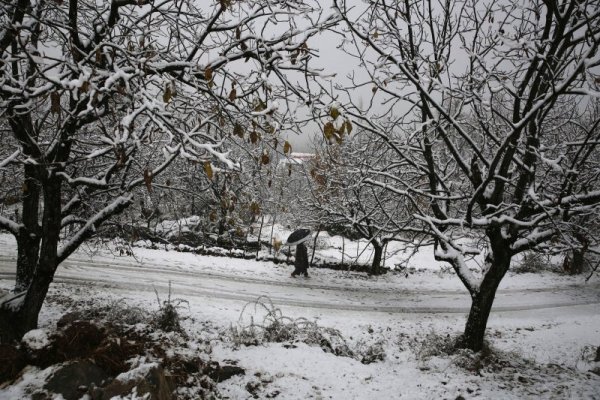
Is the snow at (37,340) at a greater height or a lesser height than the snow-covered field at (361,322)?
greater

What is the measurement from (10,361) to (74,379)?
823 mm

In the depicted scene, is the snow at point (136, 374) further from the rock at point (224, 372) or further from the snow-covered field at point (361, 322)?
the rock at point (224, 372)

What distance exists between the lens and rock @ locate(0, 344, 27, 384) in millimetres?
3363

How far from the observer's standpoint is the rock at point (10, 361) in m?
3.36

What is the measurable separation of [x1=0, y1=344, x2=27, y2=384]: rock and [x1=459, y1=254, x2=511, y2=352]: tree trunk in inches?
253

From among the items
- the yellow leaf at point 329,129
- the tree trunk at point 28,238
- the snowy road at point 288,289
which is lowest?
the snowy road at point 288,289

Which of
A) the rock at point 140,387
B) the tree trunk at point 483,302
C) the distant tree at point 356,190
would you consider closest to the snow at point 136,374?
the rock at point 140,387

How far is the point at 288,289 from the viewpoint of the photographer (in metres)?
13.6

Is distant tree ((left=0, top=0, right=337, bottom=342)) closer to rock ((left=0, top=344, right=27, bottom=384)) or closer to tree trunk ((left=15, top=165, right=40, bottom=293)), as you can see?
tree trunk ((left=15, top=165, right=40, bottom=293))

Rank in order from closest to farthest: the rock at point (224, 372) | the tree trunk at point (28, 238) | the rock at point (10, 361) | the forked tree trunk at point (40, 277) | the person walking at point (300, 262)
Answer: the rock at point (10, 361) → the rock at point (224, 372) → the forked tree trunk at point (40, 277) → the tree trunk at point (28, 238) → the person walking at point (300, 262)

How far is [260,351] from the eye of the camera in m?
5.48

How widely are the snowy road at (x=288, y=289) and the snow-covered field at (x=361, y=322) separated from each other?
5 cm

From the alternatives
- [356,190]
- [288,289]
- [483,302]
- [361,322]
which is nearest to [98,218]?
[356,190]

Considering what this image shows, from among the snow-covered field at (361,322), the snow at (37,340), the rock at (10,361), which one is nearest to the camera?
the rock at (10,361)
